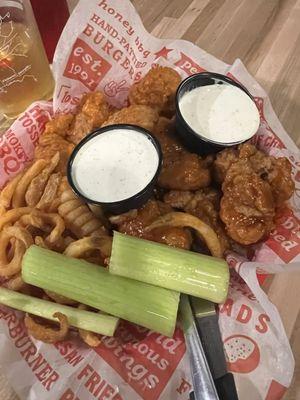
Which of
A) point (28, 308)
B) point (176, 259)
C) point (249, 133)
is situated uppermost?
point (249, 133)

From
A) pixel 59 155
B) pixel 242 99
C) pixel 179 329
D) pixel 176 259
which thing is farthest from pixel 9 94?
pixel 179 329

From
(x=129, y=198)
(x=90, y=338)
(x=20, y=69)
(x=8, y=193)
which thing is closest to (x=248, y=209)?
(x=129, y=198)

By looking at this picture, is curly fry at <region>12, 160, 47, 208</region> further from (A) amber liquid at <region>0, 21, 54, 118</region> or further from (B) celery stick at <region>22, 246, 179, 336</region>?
(A) amber liquid at <region>0, 21, 54, 118</region>

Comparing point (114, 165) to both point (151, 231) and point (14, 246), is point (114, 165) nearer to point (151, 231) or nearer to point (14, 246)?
point (151, 231)

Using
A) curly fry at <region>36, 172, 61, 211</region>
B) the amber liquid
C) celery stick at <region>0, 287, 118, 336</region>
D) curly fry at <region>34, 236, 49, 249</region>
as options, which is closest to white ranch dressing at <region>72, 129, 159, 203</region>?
curly fry at <region>36, 172, 61, 211</region>

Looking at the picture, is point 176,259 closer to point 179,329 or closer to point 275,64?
point 179,329

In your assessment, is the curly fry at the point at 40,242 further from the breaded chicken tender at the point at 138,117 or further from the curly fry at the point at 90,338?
the breaded chicken tender at the point at 138,117
